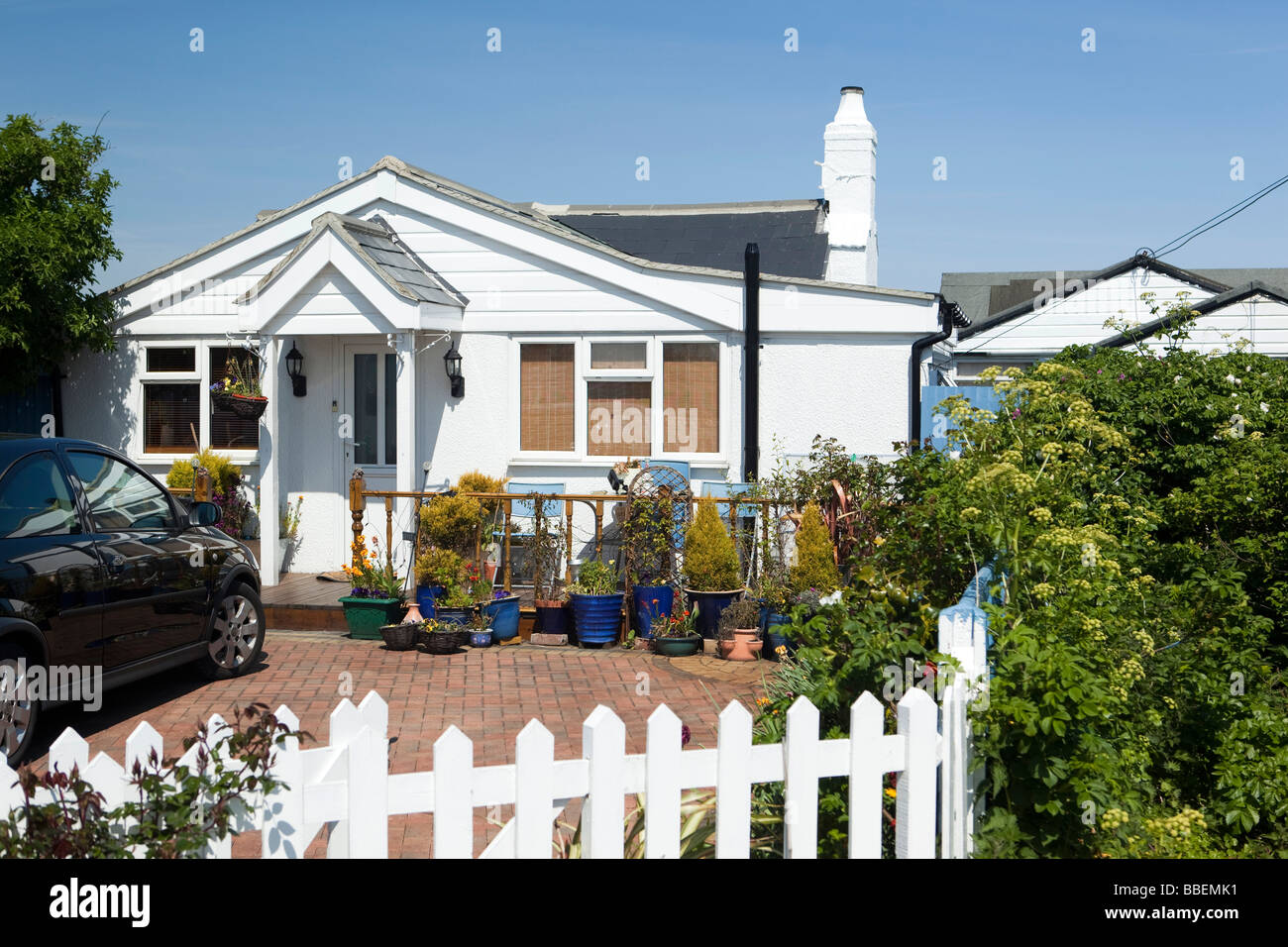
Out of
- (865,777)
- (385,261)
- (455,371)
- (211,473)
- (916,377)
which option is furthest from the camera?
(211,473)

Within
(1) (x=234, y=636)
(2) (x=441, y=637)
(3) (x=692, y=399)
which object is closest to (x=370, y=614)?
(2) (x=441, y=637)

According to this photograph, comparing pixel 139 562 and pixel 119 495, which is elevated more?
pixel 119 495

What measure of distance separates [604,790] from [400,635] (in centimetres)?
703

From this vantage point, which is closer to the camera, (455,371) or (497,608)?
(497,608)

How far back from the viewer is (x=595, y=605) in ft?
32.6

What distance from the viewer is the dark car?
21.0 ft

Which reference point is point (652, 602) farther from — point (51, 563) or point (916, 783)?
point (916, 783)

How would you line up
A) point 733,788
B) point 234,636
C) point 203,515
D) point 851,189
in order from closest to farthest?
point 733,788 < point 203,515 < point 234,636 < point 851,189

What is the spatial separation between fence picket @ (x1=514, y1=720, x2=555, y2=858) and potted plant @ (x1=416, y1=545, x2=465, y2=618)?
7028 millimetres

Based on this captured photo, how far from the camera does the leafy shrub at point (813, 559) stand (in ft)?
30.9

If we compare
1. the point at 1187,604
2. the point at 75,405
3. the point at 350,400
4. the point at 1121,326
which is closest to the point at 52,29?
the point at 75,405

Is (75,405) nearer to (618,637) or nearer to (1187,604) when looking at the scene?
(618,637)

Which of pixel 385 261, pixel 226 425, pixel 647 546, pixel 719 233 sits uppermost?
pixel 719 233

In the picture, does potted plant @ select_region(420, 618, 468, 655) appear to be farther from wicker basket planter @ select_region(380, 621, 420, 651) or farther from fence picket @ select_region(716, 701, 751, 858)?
fence picket @ select_region(716, 701, 751, 858)
